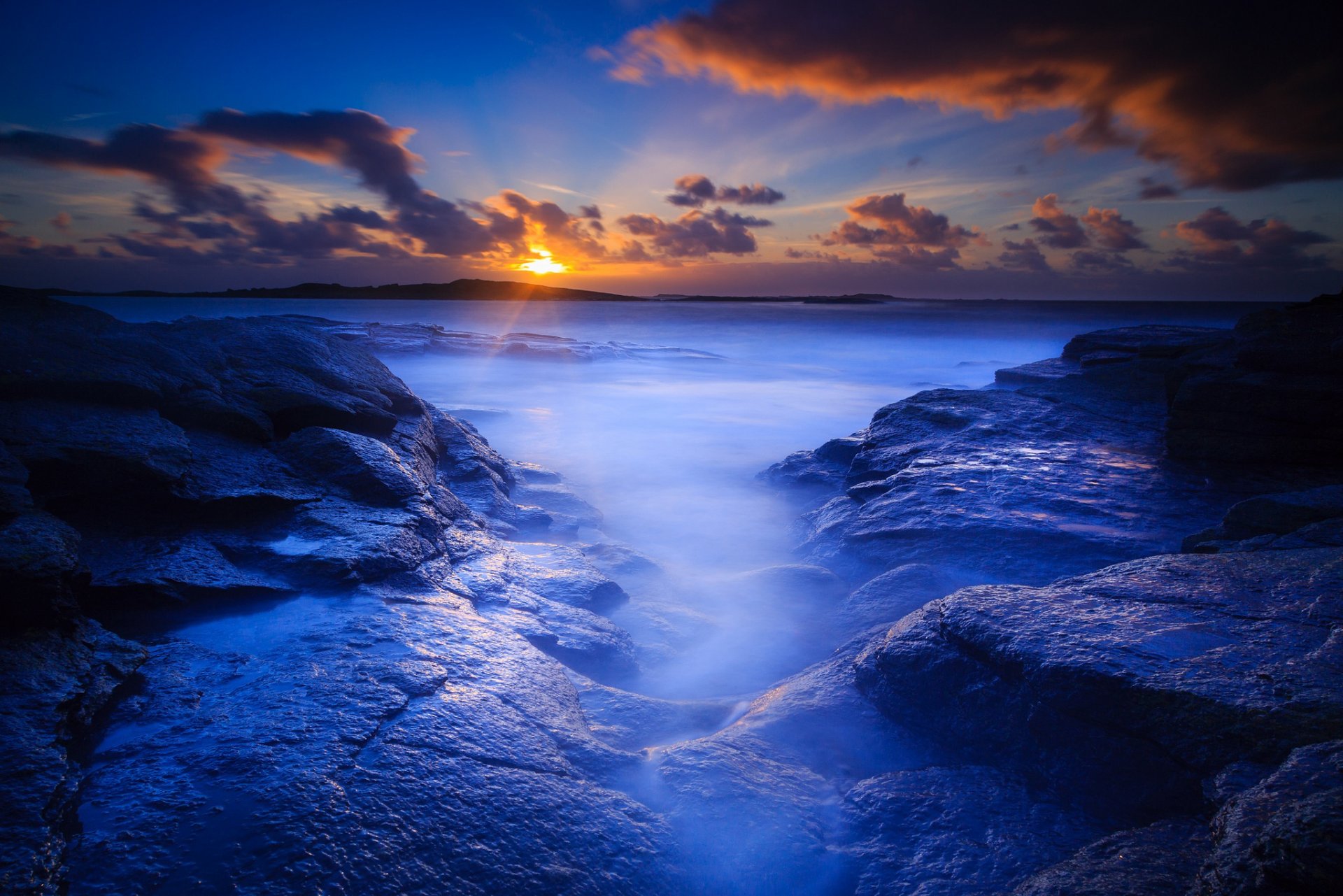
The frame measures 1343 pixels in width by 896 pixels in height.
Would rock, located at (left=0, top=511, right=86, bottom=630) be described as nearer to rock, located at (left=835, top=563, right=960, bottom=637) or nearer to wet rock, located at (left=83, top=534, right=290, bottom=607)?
wet rock, located at (left=83, top=534, right=290, bottom=607)

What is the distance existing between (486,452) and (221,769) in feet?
21.9

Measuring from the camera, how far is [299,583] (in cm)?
365

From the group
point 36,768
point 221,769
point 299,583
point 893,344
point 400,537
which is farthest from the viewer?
point 893,344

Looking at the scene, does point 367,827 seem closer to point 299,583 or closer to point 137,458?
point 299,583

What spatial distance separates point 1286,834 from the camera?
1.74 metres

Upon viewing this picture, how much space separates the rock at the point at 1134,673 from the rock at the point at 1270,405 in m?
3.63

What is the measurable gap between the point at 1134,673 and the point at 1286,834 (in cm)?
104

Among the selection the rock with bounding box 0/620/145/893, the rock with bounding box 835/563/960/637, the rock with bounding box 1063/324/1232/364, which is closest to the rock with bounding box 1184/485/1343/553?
the rock with bounding box 835/563/960/637

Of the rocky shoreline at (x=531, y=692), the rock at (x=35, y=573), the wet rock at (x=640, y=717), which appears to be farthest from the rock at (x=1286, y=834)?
the rock at (x=35, y=573)

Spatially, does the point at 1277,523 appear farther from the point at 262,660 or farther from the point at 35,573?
the point at 35,573

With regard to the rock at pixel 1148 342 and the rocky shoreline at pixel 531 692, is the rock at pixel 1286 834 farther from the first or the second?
the rock at pixel 1148 342

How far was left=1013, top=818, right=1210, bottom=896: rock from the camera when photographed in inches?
82.5

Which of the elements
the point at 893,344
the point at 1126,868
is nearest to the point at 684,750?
the point at 1126,868

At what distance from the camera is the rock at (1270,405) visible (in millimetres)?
6062
